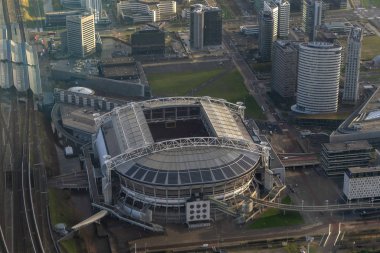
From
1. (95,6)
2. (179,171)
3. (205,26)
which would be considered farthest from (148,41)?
(179,171)

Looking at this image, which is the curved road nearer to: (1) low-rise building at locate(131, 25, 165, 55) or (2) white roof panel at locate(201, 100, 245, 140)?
(1) low-rise building at locate(131, 25, 165, 55)

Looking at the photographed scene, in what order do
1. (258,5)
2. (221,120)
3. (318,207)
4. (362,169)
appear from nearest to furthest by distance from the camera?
(318,207) → (362,169) → (221,120) → (258,5)

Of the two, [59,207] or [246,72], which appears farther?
[246,72]

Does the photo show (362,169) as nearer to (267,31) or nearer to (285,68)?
(285,68)

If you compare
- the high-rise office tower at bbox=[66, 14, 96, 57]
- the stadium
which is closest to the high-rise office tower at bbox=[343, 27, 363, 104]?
the stadium

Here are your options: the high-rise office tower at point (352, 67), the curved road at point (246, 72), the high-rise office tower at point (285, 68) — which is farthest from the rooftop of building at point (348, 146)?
the high-rise office tower at point (285, 68)

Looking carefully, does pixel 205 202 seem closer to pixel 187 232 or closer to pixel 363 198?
pixel 187 232
